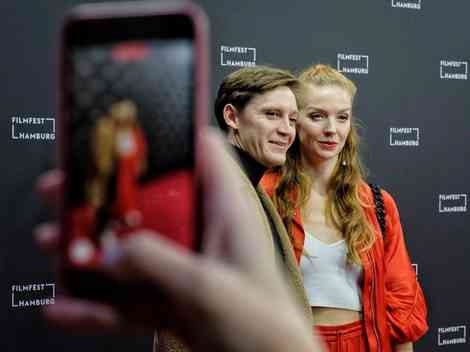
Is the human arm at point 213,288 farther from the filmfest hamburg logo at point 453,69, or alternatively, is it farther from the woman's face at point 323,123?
the filmfest hamburg logo at point 453,69

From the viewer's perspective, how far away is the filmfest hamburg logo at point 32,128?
198 centimetres

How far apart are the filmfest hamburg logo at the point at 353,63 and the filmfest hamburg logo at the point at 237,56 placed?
0.39m

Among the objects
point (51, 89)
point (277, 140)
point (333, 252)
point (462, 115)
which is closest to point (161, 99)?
point (277, 140)

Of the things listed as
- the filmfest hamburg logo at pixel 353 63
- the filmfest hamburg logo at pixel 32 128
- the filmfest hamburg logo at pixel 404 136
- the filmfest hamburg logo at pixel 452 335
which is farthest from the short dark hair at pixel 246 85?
the filmfest hamburg logo at pixel 452 335

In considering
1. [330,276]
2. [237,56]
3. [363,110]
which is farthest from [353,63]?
[330,276]

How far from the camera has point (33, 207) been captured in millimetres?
2033

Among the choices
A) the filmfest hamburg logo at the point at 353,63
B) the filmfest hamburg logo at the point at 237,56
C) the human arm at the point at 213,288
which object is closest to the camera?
the human arm at the point at 213,288

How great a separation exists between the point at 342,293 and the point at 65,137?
1.50 metres

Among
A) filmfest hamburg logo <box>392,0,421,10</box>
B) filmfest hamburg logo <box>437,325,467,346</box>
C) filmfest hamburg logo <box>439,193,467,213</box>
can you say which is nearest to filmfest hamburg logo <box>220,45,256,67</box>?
filmfest hamburg logo <box>392,0,421,10</box>

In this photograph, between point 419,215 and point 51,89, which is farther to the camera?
point 419,215

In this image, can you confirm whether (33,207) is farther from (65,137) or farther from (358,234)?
(65,137)

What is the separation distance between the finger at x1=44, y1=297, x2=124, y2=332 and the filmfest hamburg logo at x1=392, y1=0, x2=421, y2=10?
259cm

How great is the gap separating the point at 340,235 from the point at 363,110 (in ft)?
2.96

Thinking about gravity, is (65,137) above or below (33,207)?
above
